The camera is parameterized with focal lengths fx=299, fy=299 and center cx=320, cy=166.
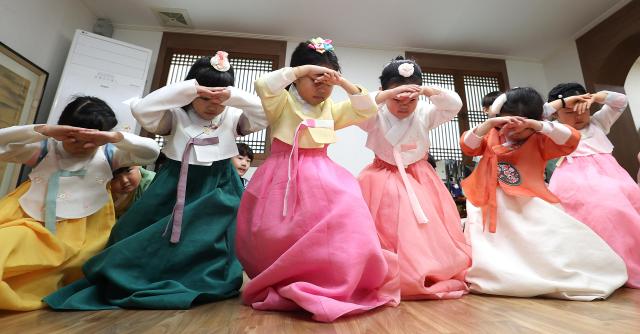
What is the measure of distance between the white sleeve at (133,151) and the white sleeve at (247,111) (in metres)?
0.40

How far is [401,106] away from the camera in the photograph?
1.55 metres

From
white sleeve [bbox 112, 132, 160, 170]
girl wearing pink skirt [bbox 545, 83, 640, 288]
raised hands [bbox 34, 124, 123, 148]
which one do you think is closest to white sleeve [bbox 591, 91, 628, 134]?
girl wearing pink skirt [bbox 545, 83, 640, 288]

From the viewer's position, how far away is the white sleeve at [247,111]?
127 centimetres

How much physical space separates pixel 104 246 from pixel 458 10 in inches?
149

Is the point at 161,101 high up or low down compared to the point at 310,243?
up

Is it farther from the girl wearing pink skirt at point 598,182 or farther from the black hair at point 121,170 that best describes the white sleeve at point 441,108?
the black hair at point 121,170

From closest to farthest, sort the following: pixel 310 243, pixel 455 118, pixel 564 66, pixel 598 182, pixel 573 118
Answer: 1. pixel 310 243
2. pixel 598 182
3. pixel 573 118
4. pixel 564 66
5. pixel 455 118

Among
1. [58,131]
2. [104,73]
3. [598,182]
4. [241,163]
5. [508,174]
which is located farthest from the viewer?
[104,73]

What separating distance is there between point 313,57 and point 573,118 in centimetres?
167

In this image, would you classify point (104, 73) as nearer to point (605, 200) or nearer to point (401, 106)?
point (401, 106)

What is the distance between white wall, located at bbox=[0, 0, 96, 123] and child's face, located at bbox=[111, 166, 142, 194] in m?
2.09

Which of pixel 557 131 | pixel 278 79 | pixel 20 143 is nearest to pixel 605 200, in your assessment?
pixel 557 131

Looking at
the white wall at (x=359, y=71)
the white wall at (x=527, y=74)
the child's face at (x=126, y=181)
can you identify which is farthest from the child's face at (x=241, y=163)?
the white wall at (x=527, y=74)

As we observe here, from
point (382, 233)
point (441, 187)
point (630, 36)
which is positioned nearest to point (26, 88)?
point (382, 233)
